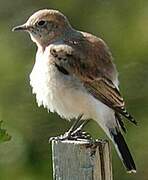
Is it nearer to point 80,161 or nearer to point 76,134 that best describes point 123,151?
point 76,134

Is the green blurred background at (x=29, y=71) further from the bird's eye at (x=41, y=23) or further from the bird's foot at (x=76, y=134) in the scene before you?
the bird's foot at (x=76, y=134)

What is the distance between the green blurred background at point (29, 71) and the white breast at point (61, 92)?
2.43 meters

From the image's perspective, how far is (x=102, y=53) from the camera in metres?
7.70

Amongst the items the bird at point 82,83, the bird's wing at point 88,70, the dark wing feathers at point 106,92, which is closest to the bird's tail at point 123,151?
the bird at point 82,83

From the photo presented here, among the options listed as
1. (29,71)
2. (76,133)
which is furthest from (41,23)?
(29,71)

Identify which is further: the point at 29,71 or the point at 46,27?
the point at 29,71

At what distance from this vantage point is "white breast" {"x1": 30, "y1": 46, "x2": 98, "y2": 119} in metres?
7.54

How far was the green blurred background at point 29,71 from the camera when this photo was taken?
10.4 m

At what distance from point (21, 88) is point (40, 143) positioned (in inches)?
37.3

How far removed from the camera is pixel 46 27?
325 inches

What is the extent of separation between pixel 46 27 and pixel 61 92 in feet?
2.98

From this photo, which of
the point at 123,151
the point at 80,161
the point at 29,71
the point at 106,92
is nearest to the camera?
the point at 80,161

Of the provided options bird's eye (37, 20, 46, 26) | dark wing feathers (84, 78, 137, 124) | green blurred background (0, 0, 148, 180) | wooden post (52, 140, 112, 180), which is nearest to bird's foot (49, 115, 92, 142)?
dark wing feathers (84, 78, 137, 124)

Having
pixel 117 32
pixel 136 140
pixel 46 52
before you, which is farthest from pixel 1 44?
pixel 46 52
